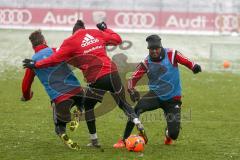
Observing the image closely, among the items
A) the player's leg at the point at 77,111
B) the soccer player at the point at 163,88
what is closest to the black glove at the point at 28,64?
the player's leg at the point at 77,111

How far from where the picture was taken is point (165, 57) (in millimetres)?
11930

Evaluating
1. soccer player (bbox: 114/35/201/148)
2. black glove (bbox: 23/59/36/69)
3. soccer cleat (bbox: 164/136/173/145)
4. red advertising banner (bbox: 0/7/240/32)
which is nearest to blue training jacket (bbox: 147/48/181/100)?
soccer player (bbox: 114/35/201/148)

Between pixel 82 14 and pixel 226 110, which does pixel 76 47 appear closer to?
pixel 226 110

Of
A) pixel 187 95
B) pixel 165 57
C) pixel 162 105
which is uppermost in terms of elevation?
pixel 165 57

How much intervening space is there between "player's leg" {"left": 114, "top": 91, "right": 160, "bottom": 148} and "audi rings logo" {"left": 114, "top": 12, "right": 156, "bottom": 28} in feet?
86.4

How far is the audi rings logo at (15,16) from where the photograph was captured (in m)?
37.4

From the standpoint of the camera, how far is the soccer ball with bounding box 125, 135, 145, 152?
1133cm

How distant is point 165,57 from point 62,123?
232 centimetres

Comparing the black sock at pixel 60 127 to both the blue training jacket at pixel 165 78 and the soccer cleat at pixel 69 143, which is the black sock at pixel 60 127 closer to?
the soccer cleat at pixel 69 143

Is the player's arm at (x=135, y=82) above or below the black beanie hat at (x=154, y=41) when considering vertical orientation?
below

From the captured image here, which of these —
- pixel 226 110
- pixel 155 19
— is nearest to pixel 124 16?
pixel 155 19

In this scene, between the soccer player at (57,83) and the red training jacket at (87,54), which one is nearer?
the red training jacket at (87,54)

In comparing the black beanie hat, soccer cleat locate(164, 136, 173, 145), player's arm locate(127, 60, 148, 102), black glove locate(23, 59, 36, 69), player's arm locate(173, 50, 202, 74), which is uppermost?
the black beanie hat

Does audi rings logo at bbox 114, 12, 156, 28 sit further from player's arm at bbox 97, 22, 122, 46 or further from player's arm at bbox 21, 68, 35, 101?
player's arm at bbox 21, 68, 35, 101
